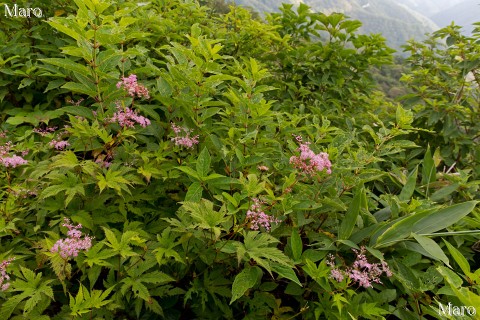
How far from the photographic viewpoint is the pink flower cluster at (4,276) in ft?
4.46

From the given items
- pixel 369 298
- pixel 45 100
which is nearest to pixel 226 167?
pixel 369 298

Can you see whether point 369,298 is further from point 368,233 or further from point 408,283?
point 368,233

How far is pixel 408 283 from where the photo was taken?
167cm

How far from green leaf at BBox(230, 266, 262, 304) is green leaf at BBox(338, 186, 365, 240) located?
0.56 meters

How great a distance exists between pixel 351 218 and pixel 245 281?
717 millimetres

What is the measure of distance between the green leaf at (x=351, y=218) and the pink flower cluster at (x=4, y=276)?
1653 mm

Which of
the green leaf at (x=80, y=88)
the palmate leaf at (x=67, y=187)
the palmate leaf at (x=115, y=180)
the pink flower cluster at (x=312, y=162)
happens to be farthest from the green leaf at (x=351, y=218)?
the green leaf at (x=80, y=88)

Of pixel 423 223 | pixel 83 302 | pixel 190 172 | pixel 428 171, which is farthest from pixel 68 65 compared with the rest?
pixel 428 171

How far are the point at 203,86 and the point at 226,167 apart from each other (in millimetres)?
522

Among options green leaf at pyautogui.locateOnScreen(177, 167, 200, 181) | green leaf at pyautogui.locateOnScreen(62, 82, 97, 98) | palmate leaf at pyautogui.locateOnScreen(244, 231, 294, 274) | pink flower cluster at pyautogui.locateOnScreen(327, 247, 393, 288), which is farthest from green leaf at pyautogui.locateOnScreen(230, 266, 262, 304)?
green leaf at pyautogui.locateOnScreen(62, 82, 97, 98)

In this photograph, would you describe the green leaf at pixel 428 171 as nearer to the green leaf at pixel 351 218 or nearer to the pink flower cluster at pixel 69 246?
the green leaf at pixel 351 218

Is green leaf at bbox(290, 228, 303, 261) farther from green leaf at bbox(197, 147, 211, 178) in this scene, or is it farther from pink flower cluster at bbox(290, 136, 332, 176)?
green leaf at bbox(197, 147, 211, 178)

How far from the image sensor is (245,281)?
4.89 ft

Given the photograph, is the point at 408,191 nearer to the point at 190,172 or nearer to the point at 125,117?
the point at 190,172
